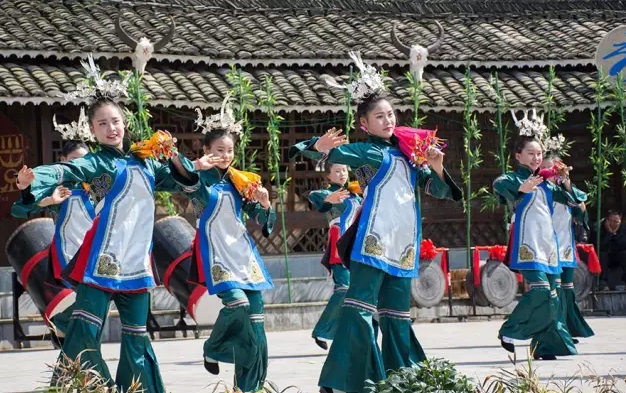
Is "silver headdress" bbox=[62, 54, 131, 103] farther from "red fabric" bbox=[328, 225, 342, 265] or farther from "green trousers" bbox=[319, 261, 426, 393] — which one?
"red fabric" bbox=[328, 225, 342, 265]

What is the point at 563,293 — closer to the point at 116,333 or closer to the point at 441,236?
the point at 116,333

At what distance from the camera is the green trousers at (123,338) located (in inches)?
300

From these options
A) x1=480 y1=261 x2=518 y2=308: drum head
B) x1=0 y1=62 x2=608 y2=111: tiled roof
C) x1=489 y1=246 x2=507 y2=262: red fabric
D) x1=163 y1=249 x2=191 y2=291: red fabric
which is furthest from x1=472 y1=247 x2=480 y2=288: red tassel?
x1=163 y1=249 x2=191 y2=291: red fabric

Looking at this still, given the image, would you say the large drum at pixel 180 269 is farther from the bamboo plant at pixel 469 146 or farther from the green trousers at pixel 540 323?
the bamboo plant at pixel 469 146

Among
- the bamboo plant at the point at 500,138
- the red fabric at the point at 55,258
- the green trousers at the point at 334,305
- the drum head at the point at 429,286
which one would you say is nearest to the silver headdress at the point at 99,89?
the red fabric at the point at 55,258

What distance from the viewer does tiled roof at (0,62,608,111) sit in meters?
17.0

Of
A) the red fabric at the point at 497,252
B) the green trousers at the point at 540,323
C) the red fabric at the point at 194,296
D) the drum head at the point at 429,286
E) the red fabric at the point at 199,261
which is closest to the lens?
Answer: the red fabric at the point at 199,261

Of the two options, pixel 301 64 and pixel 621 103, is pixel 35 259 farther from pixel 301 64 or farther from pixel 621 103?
pixel 621 103

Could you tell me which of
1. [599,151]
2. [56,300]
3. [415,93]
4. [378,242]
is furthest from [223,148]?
[599,151]

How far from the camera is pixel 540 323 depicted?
Result: 35.8 feet

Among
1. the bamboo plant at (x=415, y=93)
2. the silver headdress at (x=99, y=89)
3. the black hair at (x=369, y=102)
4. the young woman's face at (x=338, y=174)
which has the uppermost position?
the bamboo plant at (x=415, y=93)

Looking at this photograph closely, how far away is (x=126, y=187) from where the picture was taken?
7.95 meters

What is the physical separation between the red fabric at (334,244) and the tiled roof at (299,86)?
15.8 ft

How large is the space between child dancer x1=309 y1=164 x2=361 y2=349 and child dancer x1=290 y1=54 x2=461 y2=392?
3.50 meters
